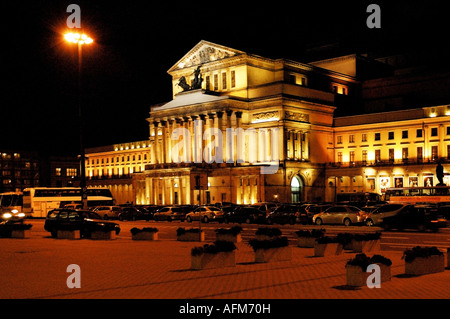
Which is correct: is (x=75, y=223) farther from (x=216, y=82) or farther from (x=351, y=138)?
(x=216, y=82)

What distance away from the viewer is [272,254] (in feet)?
64.3

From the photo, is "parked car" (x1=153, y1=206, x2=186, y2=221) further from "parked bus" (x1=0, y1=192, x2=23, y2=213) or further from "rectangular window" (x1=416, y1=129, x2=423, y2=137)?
"rectangular window" (x1=416, y1=129, x2=423, y2=137)

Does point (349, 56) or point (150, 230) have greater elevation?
point (349, 56)

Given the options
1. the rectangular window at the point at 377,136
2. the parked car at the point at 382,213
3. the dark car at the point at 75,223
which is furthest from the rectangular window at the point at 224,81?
the dark car at the point at 75,223

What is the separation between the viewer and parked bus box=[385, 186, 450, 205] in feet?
187

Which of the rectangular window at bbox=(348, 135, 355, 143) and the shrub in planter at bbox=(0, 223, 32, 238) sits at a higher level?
the rectangular window at bbox=(348, 135, 355, 143)

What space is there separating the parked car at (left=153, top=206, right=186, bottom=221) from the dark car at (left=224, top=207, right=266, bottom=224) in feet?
18.8

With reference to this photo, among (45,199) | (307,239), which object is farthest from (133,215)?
(307,239)

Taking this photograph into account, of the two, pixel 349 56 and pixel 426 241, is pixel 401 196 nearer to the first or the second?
pixel 426 241

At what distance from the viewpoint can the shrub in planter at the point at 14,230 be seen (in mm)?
34438

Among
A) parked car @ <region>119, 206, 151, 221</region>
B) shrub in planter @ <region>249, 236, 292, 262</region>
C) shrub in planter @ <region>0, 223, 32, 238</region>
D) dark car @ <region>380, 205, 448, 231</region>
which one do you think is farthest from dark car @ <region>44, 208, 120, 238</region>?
parked car @ <region>119, 206, 151, 221</region>

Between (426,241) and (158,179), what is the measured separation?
7294cm
